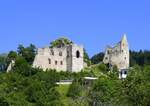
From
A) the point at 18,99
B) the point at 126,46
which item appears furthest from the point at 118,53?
the point at 18,99

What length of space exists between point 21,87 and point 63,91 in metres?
4.62

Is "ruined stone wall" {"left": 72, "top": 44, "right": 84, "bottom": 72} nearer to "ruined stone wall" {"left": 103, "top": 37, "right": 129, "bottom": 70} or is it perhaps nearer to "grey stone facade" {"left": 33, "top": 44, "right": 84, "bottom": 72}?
"grey stone facade" {"left": 33, "top": 44, "right": 84, "bottom": 72}

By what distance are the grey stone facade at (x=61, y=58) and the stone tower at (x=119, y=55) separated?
17.6ft

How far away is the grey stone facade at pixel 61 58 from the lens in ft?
297

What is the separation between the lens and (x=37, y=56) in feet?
299

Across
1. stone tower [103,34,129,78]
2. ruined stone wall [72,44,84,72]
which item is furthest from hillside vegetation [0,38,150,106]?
stone tower [103,34,129,78]

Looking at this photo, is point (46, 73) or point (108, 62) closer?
point (46, 73)

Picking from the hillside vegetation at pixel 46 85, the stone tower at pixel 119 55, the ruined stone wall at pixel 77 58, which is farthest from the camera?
the stone tower at pixel 119 55

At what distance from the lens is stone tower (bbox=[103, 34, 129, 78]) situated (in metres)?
95.4

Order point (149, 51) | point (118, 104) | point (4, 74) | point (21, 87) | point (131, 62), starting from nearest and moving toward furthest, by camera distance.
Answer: point (118, 104) → point (21, 87) → point (4, 74) → point (131, 62) → point (149, 51)

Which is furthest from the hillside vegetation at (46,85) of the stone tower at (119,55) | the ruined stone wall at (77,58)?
the stone tower at (119,55)

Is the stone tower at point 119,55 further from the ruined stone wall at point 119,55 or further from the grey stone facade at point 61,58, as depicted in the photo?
the grey stone facade at point 61,58

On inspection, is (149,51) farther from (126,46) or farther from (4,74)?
(4,74)

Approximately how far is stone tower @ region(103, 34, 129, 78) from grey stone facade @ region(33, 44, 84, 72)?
5358 millimetres
